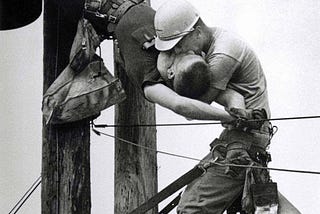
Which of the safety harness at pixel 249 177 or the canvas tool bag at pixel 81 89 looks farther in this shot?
the canvas tool bag at pixel 81 89

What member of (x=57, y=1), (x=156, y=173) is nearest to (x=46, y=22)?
(x=57, y=1)

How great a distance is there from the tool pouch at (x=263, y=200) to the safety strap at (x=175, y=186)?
1.18 feet

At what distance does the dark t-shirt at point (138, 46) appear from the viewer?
24.2 feet

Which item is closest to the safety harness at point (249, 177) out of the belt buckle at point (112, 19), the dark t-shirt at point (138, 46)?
the dark t-shirt at point (138, 46)

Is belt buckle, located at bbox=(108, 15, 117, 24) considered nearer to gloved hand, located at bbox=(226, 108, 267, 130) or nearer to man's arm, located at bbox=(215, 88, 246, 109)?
man's arm, located at bbox=(215, 88, 246, 109)

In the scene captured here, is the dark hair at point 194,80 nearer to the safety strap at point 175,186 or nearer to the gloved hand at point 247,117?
the gloved hand at point 247,117

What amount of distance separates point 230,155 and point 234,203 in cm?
39

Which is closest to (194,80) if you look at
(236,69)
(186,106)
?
(186,106)

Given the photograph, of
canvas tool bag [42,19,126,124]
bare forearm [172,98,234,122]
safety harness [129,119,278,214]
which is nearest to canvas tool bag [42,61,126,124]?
canvas tool bag [42,19,126,124]

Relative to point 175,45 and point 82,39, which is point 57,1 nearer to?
point 82,39

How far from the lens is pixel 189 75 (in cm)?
689

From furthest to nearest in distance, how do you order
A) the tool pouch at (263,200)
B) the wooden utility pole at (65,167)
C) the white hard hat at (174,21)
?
the wooden utility pole at (65,167), the white hard hat at (174,21), the tool pouch at (263,200)

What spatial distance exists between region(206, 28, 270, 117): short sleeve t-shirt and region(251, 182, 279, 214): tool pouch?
1.64 ft

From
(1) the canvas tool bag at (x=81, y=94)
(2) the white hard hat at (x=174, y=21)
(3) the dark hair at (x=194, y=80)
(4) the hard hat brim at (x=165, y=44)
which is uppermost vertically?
(2) the white hard hat at (x=174, y=21)
